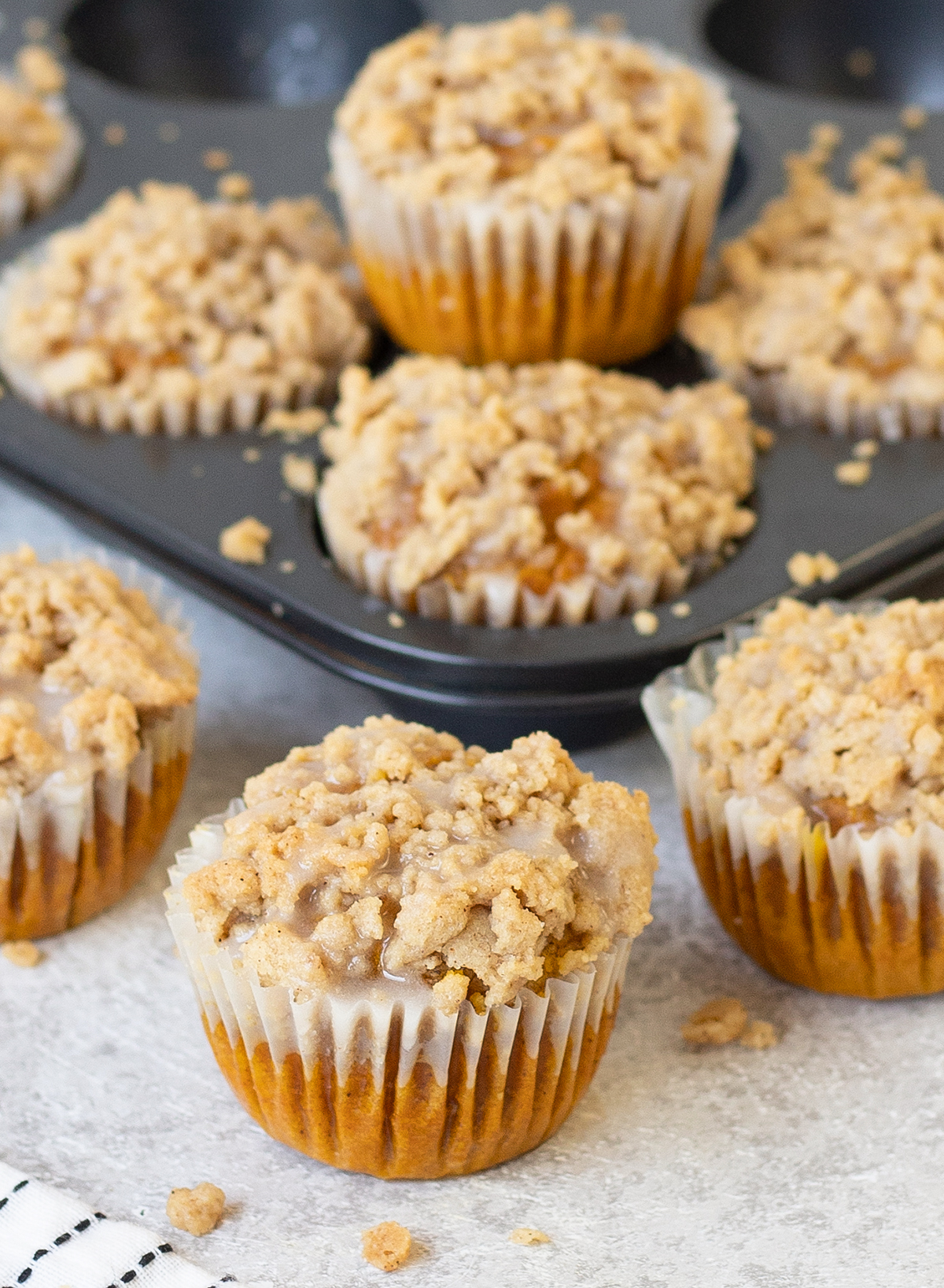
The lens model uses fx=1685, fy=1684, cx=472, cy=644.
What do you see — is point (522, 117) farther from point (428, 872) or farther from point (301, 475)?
point (428, 872)

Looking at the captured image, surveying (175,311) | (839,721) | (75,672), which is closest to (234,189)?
(175,311)

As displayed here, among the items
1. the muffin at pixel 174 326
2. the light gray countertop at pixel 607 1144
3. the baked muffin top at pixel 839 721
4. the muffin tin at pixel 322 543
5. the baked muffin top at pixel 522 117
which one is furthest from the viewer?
the muffin at pixel 174 326

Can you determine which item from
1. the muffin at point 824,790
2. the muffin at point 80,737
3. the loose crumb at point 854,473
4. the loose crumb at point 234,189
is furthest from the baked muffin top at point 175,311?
the muffin at point 824,790

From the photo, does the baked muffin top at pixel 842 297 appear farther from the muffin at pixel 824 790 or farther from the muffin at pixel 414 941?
the muffin at pixel 414 941

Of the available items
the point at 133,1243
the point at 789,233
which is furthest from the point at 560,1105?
the point at 789,233

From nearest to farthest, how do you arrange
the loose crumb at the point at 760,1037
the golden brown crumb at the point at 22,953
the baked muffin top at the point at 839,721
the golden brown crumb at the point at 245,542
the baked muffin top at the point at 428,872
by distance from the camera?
the baked muffin top at the point at 428,872 < the baked muffin top at the point at 839,721 < the loose crumb at the point at 760,1037 < the golden brown crumb at the point at 22,953 < the golden brown crumb at the point at 245,542

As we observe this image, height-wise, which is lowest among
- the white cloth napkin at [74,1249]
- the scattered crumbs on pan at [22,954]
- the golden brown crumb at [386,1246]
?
the scattered crumbs on pan at [22,954]

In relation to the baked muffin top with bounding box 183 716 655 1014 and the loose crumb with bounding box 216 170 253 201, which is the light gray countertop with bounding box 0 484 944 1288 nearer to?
the baked muffin top with bounding box 183 716 655 1014
